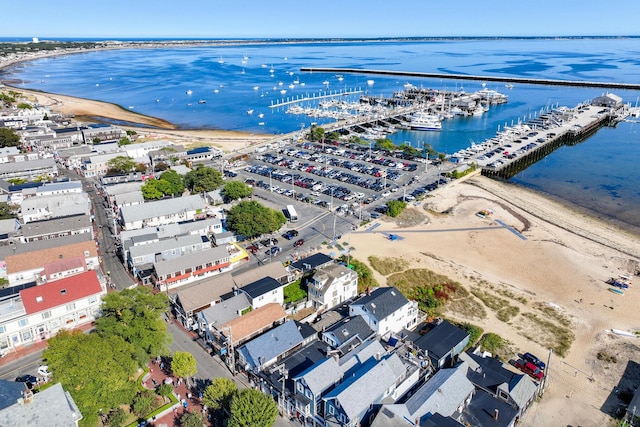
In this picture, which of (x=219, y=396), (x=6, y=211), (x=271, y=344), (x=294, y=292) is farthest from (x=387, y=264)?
(x=6, y=211)

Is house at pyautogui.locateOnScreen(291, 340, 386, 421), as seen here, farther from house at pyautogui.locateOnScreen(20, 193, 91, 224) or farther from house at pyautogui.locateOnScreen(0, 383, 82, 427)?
house at pyautogui.locateOnScreen(20, 193, 91, 224)

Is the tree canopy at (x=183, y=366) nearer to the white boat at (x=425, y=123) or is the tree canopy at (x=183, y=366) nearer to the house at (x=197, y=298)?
the house at (x=197, y=298)

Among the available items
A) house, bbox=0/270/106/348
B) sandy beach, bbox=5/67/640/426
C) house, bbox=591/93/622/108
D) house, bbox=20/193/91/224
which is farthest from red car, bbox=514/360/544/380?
house, bbox=591/93/622/108

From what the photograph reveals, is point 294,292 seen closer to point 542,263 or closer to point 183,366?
point 183,366

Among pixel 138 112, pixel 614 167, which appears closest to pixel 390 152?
pixel 614 167

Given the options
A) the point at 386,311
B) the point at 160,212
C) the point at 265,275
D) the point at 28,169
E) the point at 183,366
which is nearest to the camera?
the point at 183,366

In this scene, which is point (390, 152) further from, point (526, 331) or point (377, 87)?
point (377, 87)
